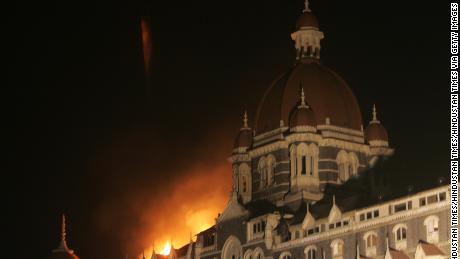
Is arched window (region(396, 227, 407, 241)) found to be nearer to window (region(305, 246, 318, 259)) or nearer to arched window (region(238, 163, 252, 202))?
window (region(305, 246, 318, 259))

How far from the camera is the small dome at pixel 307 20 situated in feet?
408

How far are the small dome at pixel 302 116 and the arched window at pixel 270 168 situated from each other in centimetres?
442

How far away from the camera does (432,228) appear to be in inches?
3733

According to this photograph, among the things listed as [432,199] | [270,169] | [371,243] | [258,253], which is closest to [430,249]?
[432,199]

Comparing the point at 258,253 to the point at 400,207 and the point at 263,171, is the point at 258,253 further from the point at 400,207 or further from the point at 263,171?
the point at 400,207

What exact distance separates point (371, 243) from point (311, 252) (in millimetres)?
7396

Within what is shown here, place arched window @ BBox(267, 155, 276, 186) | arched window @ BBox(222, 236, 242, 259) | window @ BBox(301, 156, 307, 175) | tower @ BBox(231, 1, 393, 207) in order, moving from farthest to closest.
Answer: arched window @ BBox(267, 155, 276, 186), tower @ BBox(231, 1, 393, 207), window @ BBox(301, 156, 307, 175), arched window @ BBox(222, 236, 242, 259)

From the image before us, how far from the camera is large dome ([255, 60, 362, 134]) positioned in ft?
401

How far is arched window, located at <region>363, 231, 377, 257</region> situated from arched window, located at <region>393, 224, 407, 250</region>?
7.94 feet

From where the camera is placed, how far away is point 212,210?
13538cm

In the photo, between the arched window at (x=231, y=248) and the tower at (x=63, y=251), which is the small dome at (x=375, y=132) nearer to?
the arched window at (x=231, y=248)

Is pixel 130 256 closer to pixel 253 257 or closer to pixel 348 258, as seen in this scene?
pixel 253 257

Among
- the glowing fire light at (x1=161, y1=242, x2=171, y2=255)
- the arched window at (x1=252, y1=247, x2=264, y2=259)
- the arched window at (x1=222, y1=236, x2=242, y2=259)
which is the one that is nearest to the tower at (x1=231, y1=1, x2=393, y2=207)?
the arched window at (x1=222, y1=236, x2=242, y2=259)

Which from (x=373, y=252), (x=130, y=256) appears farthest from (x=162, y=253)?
(x=373, y=252)
